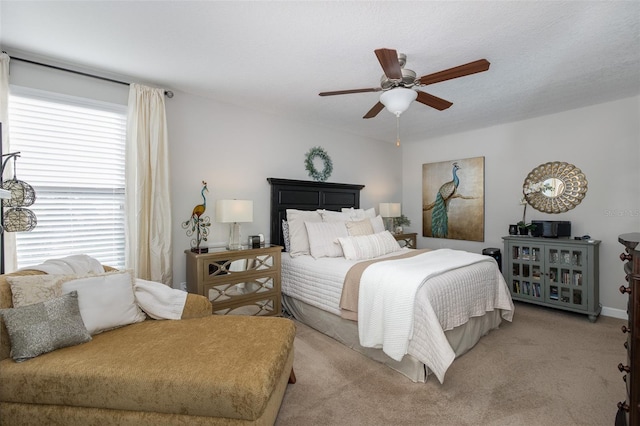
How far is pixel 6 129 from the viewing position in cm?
231

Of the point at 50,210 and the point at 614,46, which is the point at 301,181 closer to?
the point at 50,210

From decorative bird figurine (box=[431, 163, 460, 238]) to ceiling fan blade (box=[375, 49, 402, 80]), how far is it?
3.28 metres

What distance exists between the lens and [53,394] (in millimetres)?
1425

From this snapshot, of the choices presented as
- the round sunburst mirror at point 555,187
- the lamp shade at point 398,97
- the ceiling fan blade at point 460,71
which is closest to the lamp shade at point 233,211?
the lamp shade at point 398,97

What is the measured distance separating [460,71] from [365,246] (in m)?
1.93

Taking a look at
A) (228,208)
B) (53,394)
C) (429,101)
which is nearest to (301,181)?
(228,208)

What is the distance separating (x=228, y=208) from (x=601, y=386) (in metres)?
3.44

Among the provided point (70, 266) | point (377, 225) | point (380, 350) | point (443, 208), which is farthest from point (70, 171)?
point (443, 208)

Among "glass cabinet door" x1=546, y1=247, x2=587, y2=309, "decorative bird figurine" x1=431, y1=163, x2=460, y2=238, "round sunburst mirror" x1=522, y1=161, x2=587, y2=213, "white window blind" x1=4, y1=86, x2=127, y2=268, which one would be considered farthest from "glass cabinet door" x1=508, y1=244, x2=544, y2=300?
"white window blind" x1=4, y1=86, x2=127, y2=268

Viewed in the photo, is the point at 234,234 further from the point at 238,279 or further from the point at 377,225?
the point at 377,225

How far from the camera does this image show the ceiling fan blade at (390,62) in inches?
69.6

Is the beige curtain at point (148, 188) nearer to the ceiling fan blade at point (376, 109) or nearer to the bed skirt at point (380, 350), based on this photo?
the bed skirt at point (380, 350)

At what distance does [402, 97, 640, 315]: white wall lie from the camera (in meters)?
3.39

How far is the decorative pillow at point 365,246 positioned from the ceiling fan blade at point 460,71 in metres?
1.74
